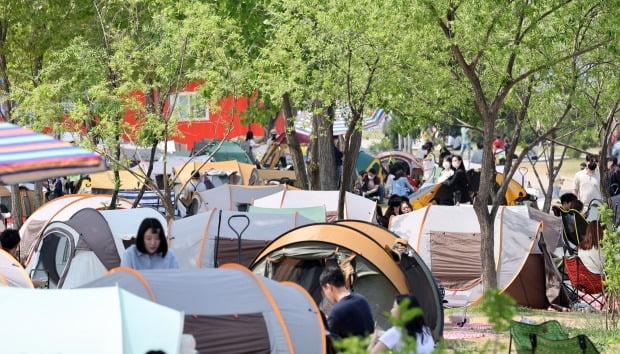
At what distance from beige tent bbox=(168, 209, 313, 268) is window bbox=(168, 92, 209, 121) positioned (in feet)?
6.70

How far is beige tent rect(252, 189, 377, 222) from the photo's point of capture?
21.0 metres

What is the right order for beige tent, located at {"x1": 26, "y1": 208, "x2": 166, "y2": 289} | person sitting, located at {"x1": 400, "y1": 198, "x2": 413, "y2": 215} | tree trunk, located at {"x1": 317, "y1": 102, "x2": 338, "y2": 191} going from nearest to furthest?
beige tent, located at {"x1": 26, "y1": 208, "x2": 166, "y2": 289} → person sitting, located at {"x1": 400, "y1": 198, "x2": 413, "y2": 215} → tree trunk, located at {"x1": 317, "y1": 102, "x2": 338, "y2": 191}

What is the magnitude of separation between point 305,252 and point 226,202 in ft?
36.3

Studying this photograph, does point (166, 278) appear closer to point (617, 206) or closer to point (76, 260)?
point (76, 260)

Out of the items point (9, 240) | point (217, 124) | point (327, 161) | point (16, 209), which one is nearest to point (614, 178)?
point (327, 161)

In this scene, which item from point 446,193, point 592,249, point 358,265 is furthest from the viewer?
point 446,193

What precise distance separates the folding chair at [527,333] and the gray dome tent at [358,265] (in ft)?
11.8

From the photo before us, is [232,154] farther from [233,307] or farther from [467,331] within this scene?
[233,307]

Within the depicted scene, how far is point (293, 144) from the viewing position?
21422mm

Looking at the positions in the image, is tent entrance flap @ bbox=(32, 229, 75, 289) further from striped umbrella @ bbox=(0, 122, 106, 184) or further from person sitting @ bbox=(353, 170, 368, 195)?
person sitting @ bbox=(353, 170, 368, 195)

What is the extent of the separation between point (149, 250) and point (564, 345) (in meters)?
3.69

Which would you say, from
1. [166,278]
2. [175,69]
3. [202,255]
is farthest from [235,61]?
[166,278]

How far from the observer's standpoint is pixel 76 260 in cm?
1614

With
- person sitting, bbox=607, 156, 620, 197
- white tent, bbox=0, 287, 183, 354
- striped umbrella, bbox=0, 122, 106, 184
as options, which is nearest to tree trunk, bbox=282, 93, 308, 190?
person sitting, bbox=607, 156, 620, 197
